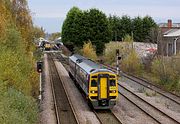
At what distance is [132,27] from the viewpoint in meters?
82.2

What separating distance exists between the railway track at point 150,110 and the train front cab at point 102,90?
212cm

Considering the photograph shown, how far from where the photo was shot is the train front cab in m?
24.3

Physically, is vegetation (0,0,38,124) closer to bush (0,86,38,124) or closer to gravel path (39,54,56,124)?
bush (0,86,38,124)

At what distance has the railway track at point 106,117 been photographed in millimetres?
21688

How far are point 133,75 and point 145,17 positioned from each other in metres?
39.9

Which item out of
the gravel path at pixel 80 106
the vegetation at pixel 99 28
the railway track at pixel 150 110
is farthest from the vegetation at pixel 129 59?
the railway track at pixel 150 110

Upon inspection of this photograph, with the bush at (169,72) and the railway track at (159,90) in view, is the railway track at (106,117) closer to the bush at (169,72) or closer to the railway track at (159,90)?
the railway track at (159,90)

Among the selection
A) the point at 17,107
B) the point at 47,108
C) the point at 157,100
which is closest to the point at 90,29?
the point at 157,100

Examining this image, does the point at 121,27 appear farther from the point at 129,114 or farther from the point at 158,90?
the point at 129,114

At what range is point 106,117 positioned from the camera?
2297cm

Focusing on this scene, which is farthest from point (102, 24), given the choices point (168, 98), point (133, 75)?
point (168, 98)

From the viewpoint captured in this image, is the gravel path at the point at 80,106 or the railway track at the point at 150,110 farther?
the gravel path at the point at 80,106

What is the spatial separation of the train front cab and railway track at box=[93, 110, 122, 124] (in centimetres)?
37

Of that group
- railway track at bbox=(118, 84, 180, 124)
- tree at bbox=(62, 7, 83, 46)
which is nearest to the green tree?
tree at bbox=(62, 7, 83, 46)
